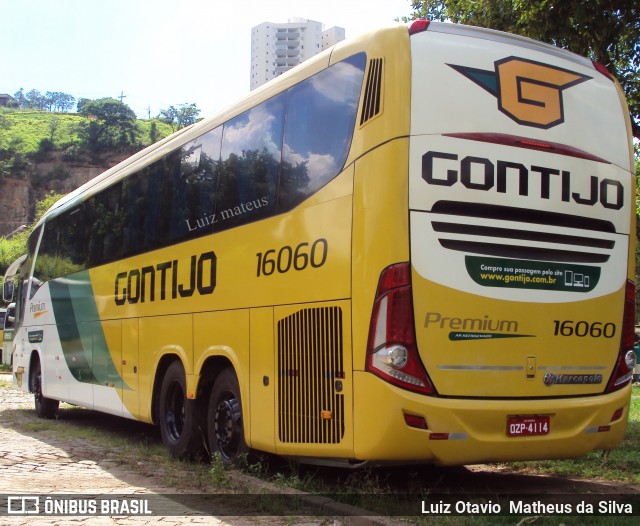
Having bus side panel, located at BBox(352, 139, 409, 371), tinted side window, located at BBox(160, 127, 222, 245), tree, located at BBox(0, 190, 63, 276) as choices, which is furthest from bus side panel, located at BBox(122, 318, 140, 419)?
tree, located at BBox(0, 190, 63, 276)

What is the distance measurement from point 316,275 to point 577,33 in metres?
5.61

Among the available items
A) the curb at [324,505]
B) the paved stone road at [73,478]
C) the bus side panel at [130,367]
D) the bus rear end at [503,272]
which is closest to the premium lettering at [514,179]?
the bus rear end at [503,272]

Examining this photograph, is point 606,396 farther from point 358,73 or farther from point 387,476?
point 358,73

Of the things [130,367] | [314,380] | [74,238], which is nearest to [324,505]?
[314,380]

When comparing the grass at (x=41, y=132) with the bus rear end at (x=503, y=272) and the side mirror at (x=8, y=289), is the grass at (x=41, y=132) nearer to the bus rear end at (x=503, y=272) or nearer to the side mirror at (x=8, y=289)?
the side mirror at (x=8, y=289)

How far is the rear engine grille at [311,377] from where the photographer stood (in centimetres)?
630

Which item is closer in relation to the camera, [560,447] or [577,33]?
[560,447]

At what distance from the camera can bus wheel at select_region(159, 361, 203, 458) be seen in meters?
8.76

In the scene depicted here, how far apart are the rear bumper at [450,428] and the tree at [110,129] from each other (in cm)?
10710

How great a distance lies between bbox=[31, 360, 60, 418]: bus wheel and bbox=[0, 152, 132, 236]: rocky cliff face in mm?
88746

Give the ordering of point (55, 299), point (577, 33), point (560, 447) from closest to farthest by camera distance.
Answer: point (560, 447) < point (577, 33) < point (55, 299)

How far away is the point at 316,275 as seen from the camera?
664cm

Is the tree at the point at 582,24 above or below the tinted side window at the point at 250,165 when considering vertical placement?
above

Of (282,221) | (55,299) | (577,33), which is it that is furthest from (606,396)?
(55,299)
